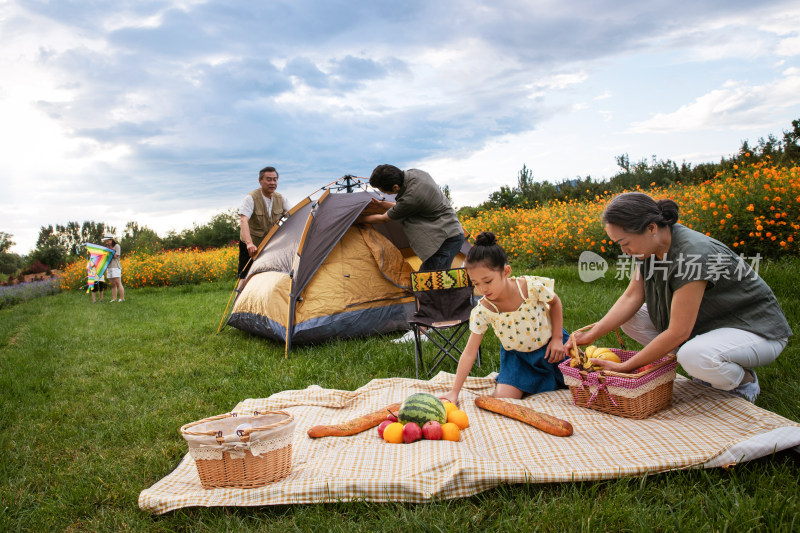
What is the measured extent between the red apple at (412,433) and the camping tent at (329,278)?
2549 millimetres

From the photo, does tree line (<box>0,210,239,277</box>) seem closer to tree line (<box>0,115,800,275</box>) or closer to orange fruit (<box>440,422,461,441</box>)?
tree line (<box>0,115,800,275</box>)

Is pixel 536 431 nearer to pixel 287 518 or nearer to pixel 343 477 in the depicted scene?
pixel 343 477

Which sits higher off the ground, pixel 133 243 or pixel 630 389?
pixel 133 243

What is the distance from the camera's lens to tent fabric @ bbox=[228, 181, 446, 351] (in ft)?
17.0

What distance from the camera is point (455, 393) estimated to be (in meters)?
2.94

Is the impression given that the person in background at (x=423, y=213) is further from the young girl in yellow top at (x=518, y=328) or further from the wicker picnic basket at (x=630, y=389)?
the wicker picnic basket at (x=630, y=389)

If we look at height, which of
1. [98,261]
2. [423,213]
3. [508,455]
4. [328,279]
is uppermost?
[98,261]

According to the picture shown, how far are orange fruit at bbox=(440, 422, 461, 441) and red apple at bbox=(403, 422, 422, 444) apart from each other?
126 millimetres

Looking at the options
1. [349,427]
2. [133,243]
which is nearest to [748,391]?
[349,427]

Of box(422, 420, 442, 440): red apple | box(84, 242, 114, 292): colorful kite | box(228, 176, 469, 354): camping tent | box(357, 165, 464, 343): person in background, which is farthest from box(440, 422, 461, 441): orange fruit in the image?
box(84, 242, 114, 292): colorful kite

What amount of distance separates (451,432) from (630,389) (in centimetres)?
94

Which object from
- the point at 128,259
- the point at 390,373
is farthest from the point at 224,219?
the point at 390,373

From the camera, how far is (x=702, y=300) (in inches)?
104

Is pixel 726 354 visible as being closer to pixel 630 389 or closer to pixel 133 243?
pixel 630 389
